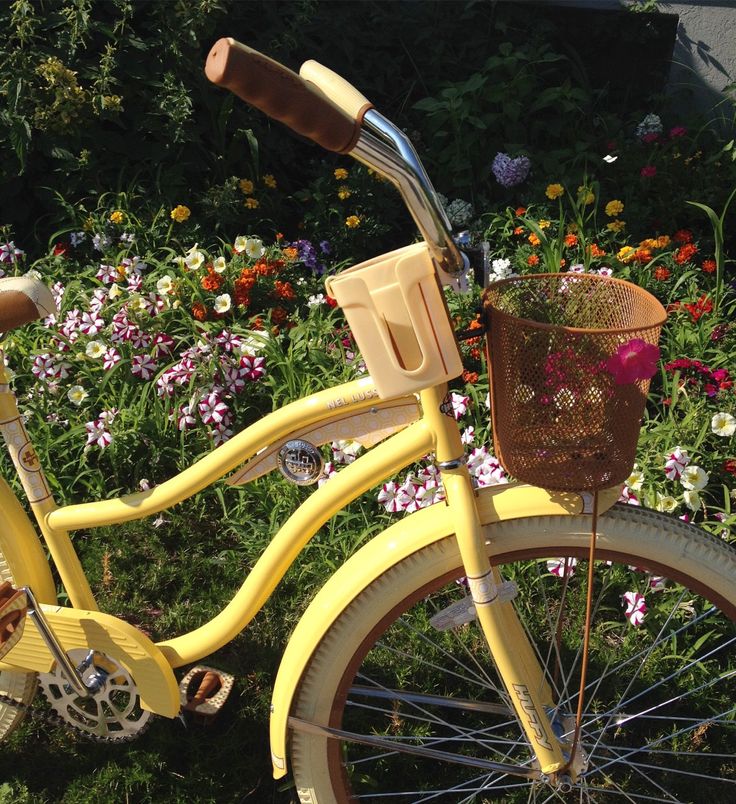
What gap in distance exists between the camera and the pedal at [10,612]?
183 cm

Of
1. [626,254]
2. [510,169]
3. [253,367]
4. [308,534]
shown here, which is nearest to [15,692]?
[308,534]

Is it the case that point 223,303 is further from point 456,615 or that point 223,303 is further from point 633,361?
point 633,361

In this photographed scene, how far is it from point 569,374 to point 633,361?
0.34 ft

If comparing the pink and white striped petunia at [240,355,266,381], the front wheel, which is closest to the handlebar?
the front wheel

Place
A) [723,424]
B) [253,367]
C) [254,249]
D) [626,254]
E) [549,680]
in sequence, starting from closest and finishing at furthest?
[549,680], [723,424], [253,367], [626,254], [254,249]

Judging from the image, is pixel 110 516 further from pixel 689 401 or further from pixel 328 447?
pixel 689 401

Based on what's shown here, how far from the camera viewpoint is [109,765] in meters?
2.19

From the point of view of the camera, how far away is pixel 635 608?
223 centimetres

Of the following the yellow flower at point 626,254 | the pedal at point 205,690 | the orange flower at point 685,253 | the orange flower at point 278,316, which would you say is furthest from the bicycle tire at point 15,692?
the orange flower at point 685,253

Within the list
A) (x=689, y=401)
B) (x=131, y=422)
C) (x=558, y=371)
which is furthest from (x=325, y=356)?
(x=558, y=371)

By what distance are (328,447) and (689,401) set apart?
1.06m

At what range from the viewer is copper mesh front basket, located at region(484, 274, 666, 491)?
1.31 metres

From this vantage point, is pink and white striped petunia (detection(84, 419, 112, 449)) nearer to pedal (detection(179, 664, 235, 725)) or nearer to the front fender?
pedal (detection(179, 664, 235, 725))

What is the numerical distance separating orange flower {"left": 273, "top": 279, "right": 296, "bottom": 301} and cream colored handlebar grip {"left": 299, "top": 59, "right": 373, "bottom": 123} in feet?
5.87
